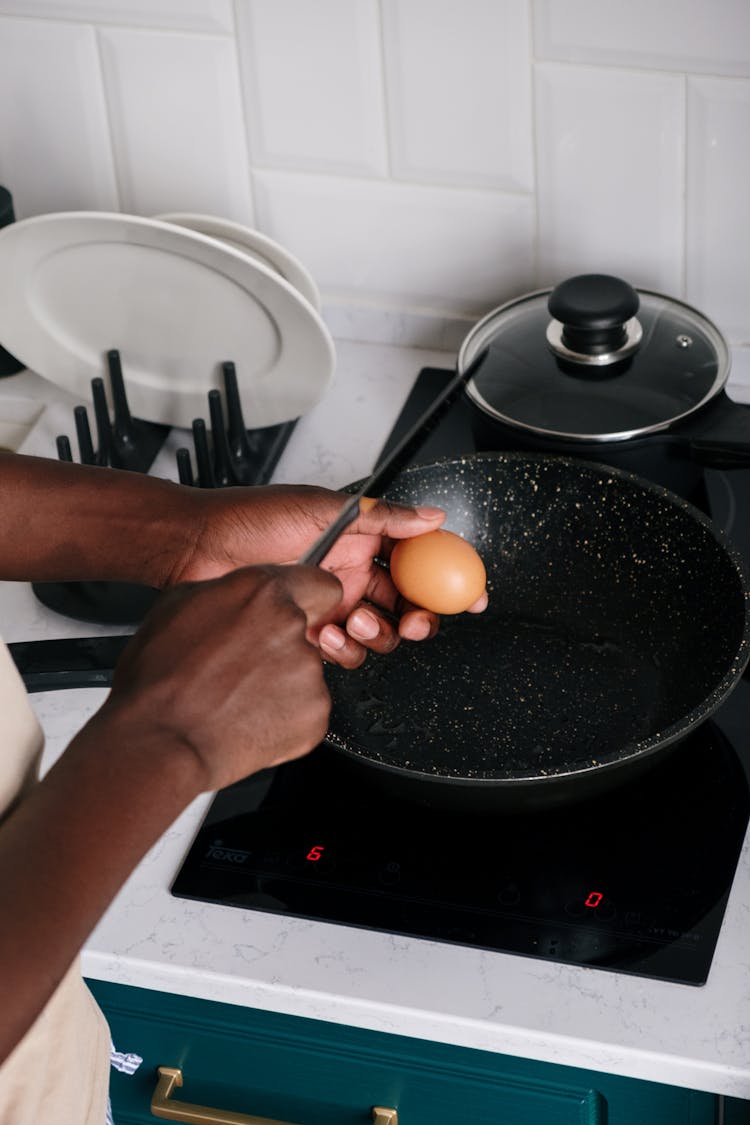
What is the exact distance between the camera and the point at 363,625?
1.01 m

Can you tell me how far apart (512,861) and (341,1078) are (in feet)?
0.67

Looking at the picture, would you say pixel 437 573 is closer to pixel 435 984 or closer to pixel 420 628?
pixel 420 628

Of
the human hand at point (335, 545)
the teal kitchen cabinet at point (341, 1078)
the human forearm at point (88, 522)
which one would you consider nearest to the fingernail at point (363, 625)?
the human hand at point (335, 545)

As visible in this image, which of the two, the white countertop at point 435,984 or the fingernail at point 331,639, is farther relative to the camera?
the fingernail at point 331,639

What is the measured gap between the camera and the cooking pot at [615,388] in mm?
1107

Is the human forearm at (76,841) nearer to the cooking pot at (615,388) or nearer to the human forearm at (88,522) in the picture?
the human forearm at (88,522)

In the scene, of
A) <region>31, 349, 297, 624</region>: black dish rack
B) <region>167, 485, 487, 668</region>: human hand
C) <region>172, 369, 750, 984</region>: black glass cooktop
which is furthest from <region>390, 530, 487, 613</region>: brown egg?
<region>31, 349, 297, 624</region>: black dish rack

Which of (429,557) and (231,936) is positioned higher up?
(429,557)

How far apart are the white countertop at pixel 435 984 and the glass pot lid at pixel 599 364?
380 mm

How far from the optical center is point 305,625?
72 cm

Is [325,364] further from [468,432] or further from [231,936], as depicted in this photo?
[231,936]

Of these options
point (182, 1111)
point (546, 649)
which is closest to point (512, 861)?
point (546, 649)

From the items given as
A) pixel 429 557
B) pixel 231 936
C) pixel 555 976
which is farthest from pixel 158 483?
pixel 555 976

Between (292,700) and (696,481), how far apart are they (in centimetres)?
58
